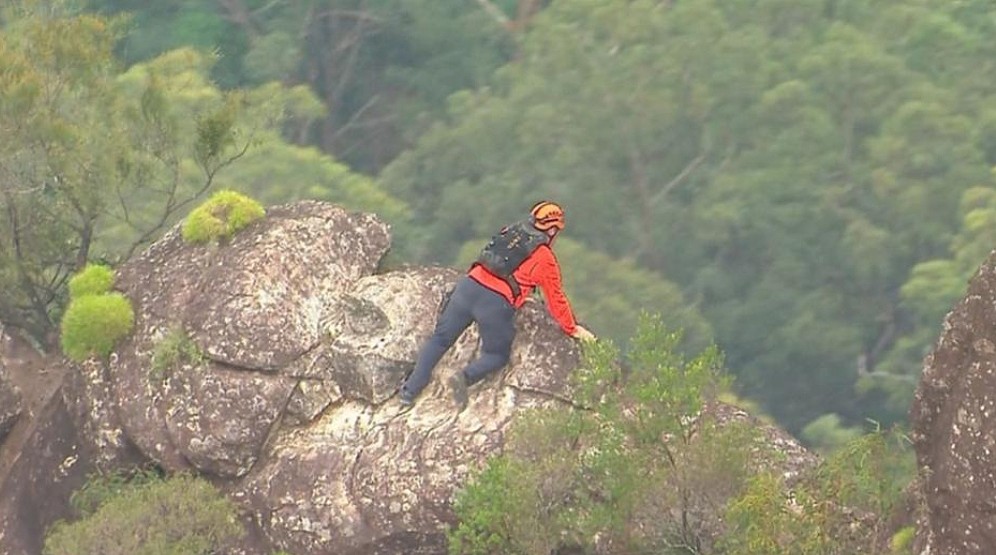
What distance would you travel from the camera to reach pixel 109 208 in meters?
14.2

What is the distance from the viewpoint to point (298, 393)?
37.8 ft

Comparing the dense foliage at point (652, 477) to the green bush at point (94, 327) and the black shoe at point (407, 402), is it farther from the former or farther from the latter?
the green bush at point (94, 327)

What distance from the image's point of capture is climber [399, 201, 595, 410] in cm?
1118

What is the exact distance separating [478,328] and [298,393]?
3.64 feet

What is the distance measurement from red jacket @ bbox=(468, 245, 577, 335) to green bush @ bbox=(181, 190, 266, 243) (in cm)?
169

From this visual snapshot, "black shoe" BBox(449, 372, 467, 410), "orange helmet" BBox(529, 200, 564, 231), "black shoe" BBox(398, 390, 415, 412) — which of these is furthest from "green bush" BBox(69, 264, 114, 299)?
"orange helmet" BBox(529, 200, 564, 231)

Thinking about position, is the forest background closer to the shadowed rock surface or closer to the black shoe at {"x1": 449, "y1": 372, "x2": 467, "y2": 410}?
the shadowed rock surface

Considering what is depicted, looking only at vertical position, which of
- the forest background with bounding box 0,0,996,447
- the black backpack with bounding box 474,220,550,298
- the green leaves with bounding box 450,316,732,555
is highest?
the black backpack with bounding box 474,220,550,298

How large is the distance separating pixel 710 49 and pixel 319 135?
23.9 ft

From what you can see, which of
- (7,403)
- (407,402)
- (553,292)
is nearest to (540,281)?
(553,292)

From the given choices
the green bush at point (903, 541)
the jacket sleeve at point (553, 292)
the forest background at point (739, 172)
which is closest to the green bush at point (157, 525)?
the jacket sleeve at point (553, 292)

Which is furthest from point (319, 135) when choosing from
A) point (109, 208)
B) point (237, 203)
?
point (237, 203)

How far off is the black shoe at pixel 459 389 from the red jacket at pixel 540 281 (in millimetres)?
504

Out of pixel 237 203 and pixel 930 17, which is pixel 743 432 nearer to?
pixel 237 203
